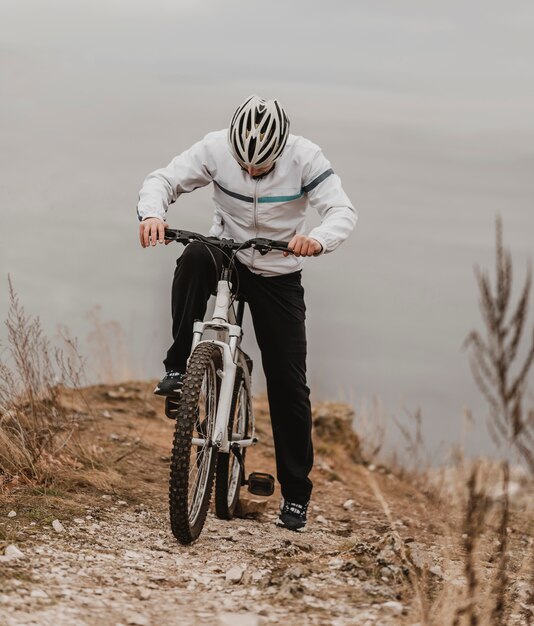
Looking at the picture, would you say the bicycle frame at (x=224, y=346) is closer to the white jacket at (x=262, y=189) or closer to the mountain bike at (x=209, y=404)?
the mountain bike at (x=209, y=404)

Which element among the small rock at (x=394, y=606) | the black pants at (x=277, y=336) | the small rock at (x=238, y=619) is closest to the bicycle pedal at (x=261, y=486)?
the black pants at (x=277, y=336)

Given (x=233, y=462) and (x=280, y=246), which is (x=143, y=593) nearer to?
(x=280, y=246)

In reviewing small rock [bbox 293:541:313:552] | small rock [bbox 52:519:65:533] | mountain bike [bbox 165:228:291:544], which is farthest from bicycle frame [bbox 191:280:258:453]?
small rock [bbox 52:519:65:533]

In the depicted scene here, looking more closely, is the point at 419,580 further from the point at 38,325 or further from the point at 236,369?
the point at 38,325

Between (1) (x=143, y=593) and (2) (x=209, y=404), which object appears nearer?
(1) (x=143, y=593)

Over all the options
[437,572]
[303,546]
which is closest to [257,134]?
[303,546]

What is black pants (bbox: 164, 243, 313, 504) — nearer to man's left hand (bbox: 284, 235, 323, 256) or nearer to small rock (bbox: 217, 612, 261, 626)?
man's left hand (bbox: 284, 235, 323, 256)

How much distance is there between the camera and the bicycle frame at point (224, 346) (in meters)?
5.67

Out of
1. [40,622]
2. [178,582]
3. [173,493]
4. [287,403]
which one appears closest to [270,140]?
[287,403]

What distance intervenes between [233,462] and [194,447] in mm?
700

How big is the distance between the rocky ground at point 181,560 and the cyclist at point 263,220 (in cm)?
87

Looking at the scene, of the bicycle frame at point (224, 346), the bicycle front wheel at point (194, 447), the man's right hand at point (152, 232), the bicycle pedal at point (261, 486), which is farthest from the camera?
the bicycle pedal at point (261, 486)

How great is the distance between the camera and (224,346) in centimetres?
573

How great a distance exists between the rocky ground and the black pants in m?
0.47
